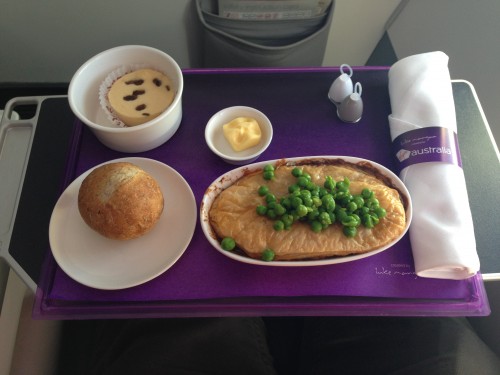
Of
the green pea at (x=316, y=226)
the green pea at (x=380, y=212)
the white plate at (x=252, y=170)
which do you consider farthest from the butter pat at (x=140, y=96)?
the green pea at (x=380, y=212)

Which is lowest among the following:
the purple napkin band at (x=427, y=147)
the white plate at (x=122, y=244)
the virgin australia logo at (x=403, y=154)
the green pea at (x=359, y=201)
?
the white plate at (x=122, y=244)

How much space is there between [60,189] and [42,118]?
306 mm

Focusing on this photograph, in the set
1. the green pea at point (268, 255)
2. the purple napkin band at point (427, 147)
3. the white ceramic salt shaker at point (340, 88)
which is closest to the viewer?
the green pea at point (268, 255)

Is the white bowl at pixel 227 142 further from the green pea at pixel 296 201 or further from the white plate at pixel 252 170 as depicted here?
the green pea at pixel 296 201

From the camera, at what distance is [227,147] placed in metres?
1.13

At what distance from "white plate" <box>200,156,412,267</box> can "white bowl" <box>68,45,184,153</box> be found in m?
0.24

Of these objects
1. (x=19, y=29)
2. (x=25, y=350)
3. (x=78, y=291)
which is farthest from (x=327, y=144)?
(x=19, y=29)

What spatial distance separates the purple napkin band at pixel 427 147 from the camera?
1.04m

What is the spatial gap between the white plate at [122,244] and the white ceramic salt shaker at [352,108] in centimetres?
52

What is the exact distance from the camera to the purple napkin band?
104cm

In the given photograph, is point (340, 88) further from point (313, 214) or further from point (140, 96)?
point (140, 96)

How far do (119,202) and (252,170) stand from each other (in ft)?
1.15

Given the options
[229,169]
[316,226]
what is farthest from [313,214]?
[229,169]

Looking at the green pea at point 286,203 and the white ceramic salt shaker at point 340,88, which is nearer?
the green pea at point 286,203
